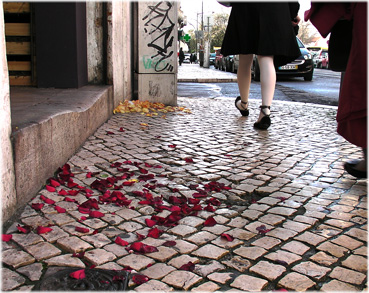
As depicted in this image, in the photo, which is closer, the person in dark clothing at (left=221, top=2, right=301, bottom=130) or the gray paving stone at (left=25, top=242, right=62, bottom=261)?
the gray paving stone at (left=25, top=242, right=62, bottom=261)

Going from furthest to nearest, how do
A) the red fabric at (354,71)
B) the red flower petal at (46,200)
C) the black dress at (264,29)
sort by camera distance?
the black dress at (264,29) → the red flower petal at (46,200) → the red fabric at (354,71)

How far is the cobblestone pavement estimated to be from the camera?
1.92m

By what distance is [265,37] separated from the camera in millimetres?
4848

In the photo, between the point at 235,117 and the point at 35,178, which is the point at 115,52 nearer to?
the point at 235,117

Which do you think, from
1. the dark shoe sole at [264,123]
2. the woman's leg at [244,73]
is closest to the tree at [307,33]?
the woman's leg at [244,73]

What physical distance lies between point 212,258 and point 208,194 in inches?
34.6

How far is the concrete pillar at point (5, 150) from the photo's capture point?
215cm

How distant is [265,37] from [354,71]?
2.73m

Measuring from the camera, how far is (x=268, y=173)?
11.2 feet

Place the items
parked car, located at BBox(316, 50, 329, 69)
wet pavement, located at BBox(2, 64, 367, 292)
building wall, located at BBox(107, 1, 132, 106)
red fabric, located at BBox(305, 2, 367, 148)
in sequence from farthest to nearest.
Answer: parked car, located at BBox(316, 50, 329, 69) → building wall, located at BBox(107, 1, 132, 106) → red fabric, located at BBox(305, 2, 367, 148) → wet pavement, located at BBox(2, 64, 367, 292)

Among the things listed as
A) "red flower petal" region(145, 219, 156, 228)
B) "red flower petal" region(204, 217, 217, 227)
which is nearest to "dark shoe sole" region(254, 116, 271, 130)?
"red flower petal" region(204, 217, 217, 227)

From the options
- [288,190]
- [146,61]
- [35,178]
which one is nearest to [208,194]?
[288,190]

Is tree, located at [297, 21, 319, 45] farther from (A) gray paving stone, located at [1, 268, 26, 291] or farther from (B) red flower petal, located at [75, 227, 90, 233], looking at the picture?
(A) gray paving stone, located at [1, 268, 26, 291]

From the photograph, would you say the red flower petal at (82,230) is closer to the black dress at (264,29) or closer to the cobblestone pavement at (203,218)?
the cobblestone pavement at (203,218)
